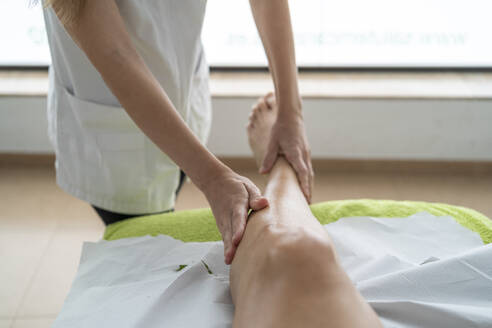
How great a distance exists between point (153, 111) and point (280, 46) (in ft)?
1.34

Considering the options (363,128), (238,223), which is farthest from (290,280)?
(363,128)

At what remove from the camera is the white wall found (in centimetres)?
187

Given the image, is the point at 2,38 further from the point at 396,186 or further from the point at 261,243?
the point at 396,186

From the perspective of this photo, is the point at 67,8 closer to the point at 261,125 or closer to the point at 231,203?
the point at 231,203

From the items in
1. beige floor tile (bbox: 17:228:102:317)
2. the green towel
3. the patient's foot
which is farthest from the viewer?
beige floor tile (bbox: 17:228:102:317)

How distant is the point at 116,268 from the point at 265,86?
1.23 meters

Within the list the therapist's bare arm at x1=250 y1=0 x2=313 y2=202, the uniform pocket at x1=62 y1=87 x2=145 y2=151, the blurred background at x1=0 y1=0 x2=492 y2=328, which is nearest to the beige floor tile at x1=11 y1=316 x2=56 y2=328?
the blurred background at x1=0 y1=0 x2=492 y2=328

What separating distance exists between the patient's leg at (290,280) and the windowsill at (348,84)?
1173 mm

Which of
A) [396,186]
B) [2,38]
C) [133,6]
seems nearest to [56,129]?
[133,6]

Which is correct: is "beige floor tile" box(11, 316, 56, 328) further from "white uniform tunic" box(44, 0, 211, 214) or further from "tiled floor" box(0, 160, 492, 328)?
"white uniform tunic" box(44, 0, 211, 214)

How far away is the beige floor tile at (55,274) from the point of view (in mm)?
1483

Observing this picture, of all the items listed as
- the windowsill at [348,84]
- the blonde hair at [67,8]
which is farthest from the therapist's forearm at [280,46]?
the windowsill at [348,84]

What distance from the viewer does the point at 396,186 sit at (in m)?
2.05

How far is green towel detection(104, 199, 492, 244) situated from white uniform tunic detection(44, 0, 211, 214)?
69 millimetres
